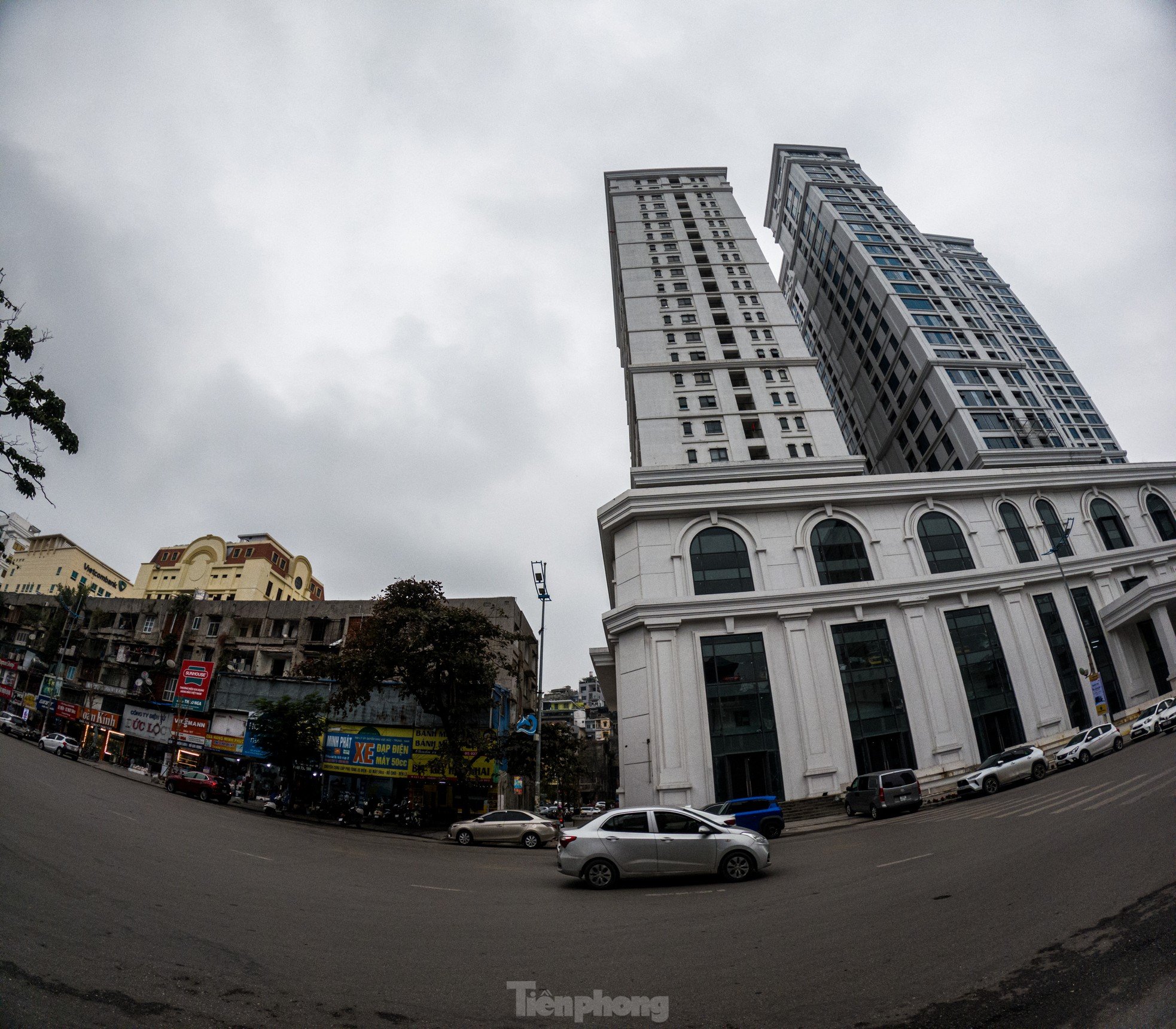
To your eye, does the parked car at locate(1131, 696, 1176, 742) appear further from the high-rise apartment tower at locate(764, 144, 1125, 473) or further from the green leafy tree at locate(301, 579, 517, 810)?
the high-rise apartment tower at locate(764, 144, 1125, 473)

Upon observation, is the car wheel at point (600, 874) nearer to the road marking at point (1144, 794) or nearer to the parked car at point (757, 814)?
the road marking at point (1144, 794)

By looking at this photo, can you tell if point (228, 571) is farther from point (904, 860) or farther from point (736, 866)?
point (904, 860)

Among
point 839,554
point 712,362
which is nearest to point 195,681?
point 839,554

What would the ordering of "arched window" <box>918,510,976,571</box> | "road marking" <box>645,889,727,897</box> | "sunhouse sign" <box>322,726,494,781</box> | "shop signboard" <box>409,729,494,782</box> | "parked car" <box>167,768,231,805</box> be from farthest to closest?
"sunhouse sign" <box>322,726,494,781</box>, "arched window" <box>918,510,976,571</box>, "shop signboard" <box>409,729,494,782</box>, "parked car" <box>167,768,231,805</box>, "road marking" <box>645,889,727,897</box>

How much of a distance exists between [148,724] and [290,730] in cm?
2127

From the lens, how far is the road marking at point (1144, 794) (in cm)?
1065

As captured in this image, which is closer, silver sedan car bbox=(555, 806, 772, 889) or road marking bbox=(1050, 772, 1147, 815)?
silver sedan car bbox=(555, 806, 772, 889)

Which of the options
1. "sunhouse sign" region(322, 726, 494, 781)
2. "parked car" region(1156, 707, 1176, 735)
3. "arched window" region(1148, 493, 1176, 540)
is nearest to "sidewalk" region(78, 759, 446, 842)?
"sunhouse sign" region(322, 726, 494, 781)

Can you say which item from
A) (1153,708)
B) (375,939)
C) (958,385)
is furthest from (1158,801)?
(958,385)

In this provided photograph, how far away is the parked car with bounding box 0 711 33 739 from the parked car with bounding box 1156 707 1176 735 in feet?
221

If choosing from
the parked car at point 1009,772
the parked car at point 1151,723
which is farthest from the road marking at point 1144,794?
the parked car at point 1151,723

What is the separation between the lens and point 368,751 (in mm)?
33000

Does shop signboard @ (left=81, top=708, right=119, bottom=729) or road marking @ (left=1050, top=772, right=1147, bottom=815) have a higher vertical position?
shop signboard @ (left=81, top=708, right=119, bottom=729)

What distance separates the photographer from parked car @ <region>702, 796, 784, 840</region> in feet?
63.7
